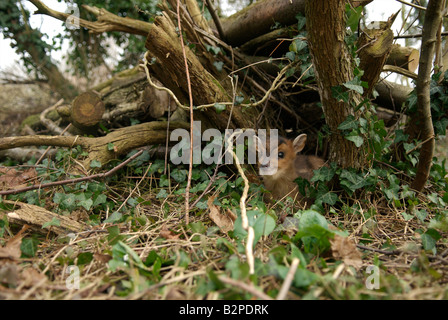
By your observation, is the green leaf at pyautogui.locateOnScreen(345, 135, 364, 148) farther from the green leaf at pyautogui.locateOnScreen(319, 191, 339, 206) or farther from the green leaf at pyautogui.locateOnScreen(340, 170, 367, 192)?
the green leaf at pyautogui.locateOnScreen(319, 191, 339, 206)

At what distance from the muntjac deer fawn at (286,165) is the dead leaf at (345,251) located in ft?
6.21

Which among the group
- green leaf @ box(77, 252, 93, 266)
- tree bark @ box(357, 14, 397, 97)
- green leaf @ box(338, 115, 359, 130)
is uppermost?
tree bark @ box(357, 14, 397, 97)

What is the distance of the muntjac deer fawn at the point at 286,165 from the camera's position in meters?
3.79

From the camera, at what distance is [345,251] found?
72.1 inches

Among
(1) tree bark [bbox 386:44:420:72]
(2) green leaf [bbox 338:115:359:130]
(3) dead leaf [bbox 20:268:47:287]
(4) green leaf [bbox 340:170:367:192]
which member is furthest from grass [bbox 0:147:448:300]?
(1) tree bark [bbox 386:44:420:72]

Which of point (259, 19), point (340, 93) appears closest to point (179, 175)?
point (340, 93)

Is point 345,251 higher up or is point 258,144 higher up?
point 258,144

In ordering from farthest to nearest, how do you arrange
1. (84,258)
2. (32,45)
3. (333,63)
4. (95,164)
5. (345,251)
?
(32,45), (95,164), (333,63), (84,258), (345,251)

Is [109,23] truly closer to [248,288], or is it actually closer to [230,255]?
[230,255]

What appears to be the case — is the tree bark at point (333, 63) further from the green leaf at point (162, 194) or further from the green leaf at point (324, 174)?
the green leaf at point (162, 194)

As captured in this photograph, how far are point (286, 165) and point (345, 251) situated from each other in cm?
219

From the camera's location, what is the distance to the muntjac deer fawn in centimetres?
379

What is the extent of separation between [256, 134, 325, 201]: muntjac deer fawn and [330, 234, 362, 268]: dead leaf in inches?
74.5

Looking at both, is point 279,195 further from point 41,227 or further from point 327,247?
point 41,227
